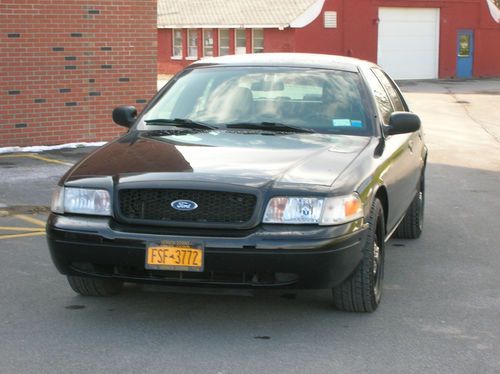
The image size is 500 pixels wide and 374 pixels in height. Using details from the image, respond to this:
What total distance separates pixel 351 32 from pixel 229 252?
35415 millimetres

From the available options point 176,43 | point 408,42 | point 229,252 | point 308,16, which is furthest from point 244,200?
point 176,43


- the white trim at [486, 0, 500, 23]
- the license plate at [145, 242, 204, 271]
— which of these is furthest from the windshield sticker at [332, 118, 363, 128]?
the white trim at [486, 0, 500, 23]

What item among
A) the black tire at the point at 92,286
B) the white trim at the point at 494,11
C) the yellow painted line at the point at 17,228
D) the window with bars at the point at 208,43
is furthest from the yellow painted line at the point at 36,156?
the white trim at the point at 494,11

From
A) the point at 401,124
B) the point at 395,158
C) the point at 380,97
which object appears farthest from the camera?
the point at 380,97

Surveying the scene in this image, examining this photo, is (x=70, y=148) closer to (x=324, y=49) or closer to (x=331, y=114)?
(x=331, y=114)

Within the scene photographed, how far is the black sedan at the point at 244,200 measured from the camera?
17.3ft

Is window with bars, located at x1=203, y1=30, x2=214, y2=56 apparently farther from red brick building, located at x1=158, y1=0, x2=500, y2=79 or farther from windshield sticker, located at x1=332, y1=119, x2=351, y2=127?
windshield sticker, located at x1=332, y1=119, x2=351, y2=127

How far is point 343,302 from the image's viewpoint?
588cm

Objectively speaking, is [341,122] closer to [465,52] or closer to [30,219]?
[30,219]

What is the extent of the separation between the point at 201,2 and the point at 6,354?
39800 millimetres

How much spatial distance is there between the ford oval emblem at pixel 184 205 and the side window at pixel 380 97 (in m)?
2.06

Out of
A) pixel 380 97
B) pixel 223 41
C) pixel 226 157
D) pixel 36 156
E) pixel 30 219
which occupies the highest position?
pixel 380 97

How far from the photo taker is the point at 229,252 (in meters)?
5.21

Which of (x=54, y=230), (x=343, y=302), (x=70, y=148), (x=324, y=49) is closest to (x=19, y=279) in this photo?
(x=54, y=230)
